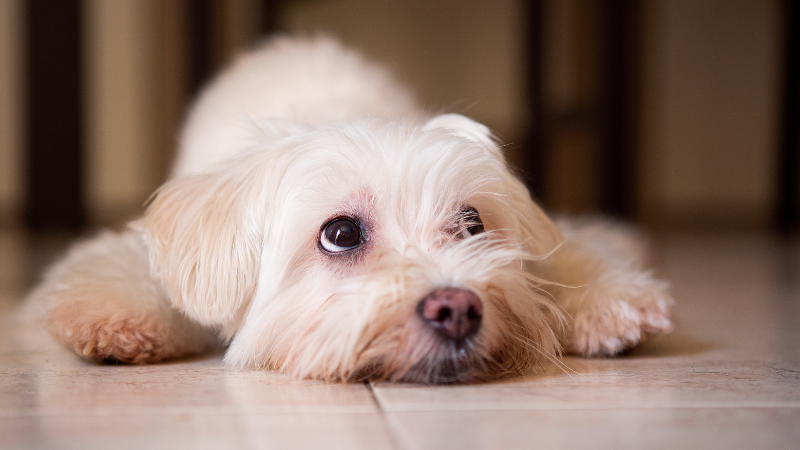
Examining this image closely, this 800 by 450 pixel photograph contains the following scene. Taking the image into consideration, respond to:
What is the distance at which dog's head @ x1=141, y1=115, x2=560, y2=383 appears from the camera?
130 cm

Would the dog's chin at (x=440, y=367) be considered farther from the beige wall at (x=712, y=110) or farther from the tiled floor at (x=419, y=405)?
the beige wall at (x=712, y=110)

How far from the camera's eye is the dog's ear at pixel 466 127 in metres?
1.77

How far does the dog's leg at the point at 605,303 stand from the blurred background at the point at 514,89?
3.08 meters

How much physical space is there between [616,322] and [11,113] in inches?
308

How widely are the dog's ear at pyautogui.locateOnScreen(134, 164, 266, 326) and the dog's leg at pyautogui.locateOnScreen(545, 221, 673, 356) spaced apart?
0.66 metres

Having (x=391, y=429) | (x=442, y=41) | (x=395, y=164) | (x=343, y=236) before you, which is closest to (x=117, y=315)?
(x=343, y=236)

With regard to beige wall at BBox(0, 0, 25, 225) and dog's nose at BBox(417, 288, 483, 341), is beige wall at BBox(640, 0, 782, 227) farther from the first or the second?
dog's nose at BBox(417, 288, 483, 341)

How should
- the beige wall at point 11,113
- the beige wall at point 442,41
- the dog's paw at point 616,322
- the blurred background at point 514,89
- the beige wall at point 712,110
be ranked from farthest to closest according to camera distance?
the beige wall at point 712,110 < the beige wall at point 442,41 < the beige wall at point 11,113 < the blurred background at point 514,89 < the dog's paw at point 616,322

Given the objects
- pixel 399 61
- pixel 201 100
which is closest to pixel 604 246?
pixel 201 100

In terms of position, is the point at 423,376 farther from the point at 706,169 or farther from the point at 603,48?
the point at 706,169

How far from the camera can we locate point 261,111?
2.31m

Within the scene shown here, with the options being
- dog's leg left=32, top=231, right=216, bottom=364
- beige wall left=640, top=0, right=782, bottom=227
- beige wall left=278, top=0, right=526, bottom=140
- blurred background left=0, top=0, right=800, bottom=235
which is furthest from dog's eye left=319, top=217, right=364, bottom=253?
beige wall left=640, top=0, right=782, bottom=227

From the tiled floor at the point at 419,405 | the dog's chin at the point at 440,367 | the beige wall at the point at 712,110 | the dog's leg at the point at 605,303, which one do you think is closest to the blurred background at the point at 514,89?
the beige wall at the point at 712,110

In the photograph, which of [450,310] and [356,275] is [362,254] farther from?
[450,310]
